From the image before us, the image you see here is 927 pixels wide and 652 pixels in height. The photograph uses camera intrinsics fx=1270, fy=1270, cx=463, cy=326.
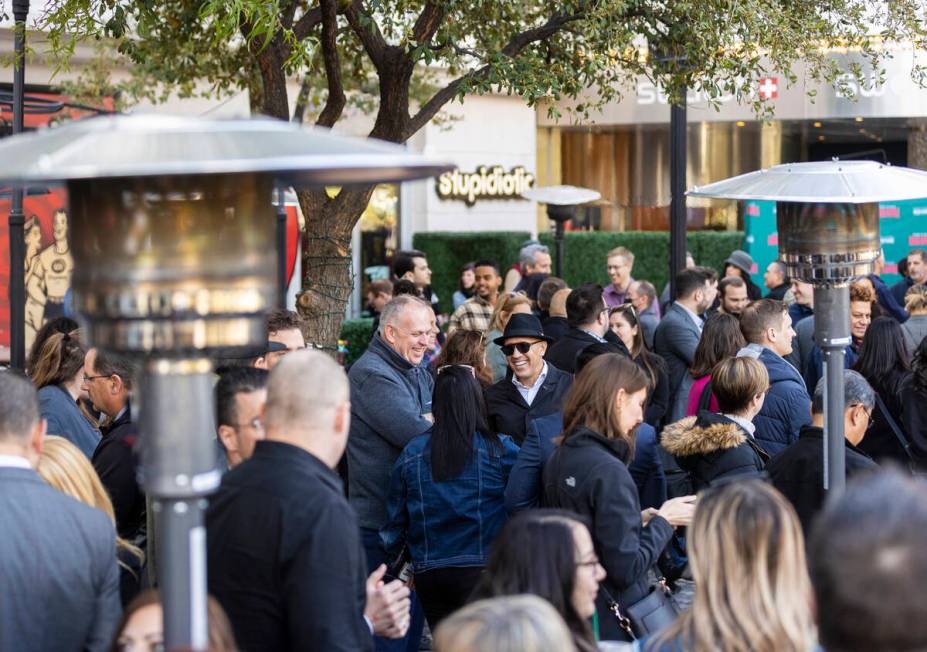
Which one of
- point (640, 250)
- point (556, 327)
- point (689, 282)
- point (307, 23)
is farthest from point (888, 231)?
point (307, 23)

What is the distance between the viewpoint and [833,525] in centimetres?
207

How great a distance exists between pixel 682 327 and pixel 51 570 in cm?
674

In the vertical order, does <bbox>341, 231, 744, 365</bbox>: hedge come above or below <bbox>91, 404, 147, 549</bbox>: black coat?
above

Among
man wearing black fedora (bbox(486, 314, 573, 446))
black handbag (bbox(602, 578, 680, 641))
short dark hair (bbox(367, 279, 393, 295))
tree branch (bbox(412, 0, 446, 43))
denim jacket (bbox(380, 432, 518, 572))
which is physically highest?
tree branch (bbox(412, 0, 446, 43))

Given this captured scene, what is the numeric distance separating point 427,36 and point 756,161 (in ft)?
63.5

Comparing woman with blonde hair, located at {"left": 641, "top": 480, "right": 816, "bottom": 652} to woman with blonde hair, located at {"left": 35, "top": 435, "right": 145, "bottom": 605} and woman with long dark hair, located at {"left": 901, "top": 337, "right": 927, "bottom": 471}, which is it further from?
woman with long dark hair, located at {"left": 901, "top": 337, "right": 927, "bottom": 471}

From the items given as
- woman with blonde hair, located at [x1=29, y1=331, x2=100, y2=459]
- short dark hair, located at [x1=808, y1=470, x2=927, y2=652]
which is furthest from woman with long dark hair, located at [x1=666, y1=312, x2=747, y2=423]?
short dark hair, located at [x1=808, y1=470, x2=927, y2=652]

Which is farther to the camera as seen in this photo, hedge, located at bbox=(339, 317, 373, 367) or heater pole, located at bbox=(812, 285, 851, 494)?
hedge, located at bbox=(339, 317, 373, 367)

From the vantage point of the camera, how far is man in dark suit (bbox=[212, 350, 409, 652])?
3.59 m

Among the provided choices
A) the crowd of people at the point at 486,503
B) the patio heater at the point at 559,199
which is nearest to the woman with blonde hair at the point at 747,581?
the crowd of people at the point at 486,503

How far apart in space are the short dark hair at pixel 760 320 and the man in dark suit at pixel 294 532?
465 cm

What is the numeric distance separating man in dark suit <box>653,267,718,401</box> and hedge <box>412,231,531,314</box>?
42.6 ft

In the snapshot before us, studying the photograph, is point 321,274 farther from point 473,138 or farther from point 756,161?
point 756,161

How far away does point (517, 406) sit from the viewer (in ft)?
23.5
